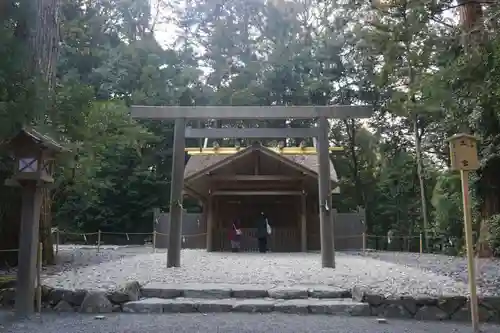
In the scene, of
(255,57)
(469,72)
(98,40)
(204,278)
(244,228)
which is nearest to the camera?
(204,278)

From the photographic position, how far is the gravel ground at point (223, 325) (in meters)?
4.62

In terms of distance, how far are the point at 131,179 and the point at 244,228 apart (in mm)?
9571

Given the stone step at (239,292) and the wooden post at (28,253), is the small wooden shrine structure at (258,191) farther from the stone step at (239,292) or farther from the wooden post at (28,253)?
the wooden post at (28,253)

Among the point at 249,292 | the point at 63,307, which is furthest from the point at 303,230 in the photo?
the point at 63,307

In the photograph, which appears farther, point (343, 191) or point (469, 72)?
point (343, 191)

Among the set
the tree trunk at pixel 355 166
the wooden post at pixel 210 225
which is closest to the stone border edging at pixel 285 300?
the wooden post at pixel 210 225

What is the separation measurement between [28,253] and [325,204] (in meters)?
5.72

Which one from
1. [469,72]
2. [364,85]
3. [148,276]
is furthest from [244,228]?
[364,85]

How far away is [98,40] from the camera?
22047mm

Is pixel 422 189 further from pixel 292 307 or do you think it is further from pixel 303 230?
pixel 292 307

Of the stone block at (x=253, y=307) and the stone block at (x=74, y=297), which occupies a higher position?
the stone block at (x=74, y=297)

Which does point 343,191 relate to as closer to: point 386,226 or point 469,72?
point 386,226

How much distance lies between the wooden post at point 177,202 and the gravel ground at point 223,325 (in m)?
A: 3.64

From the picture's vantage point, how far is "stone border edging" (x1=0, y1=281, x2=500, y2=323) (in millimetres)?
5293
